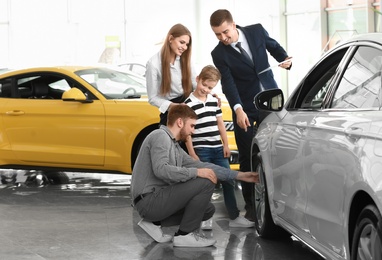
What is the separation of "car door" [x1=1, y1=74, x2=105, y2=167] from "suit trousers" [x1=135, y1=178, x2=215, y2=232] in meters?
3.99

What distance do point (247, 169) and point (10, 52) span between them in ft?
86.1

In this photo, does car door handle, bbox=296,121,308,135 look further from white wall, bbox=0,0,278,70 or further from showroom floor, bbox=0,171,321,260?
white wall, bbox=0,0,278,70

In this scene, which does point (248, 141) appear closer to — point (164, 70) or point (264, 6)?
point (164, 70)

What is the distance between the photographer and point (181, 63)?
9188 millimetres

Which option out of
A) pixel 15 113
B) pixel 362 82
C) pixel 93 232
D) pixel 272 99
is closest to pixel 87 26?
pixel 15 113

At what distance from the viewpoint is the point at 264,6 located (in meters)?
31.2

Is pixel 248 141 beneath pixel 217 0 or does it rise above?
beneath

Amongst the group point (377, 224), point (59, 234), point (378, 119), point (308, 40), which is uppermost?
point (308, 40)

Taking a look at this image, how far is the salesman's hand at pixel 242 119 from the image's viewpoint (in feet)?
27.7

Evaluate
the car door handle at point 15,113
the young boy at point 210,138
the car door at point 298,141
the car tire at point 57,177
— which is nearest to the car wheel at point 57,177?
the car tire at point 57,177

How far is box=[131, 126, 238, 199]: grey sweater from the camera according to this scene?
302 inches

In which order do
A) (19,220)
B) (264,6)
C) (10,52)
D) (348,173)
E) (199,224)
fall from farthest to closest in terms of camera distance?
(10,52) < (264,6) < (19,220) < (199,224) < (348,173)

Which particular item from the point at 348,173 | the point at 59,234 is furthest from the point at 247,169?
the point at 348,173

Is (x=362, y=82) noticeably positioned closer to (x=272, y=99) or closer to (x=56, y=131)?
(x=272, y=99)
